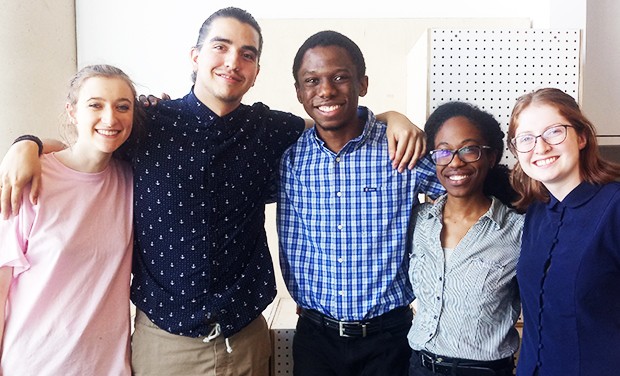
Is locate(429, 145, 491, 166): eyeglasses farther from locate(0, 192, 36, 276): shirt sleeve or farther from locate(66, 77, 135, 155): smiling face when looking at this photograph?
locate(0, 192, 36, 276): shirt sleeve

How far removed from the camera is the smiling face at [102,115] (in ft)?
4.61

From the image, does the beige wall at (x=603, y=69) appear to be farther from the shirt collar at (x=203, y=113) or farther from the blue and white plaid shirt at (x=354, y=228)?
the shirt collar at (x=203, y=113)

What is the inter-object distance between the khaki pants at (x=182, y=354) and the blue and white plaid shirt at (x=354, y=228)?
267 mm

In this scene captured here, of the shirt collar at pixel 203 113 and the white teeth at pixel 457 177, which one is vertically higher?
the shirt collar at pixel 203 113

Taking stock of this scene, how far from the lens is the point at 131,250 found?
151 centimetres

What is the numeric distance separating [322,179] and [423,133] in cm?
35

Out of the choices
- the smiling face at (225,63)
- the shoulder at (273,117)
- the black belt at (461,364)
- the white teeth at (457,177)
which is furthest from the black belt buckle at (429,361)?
the smiling face at (225,63)

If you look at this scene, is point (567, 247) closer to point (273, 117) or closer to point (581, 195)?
point (581, 195)

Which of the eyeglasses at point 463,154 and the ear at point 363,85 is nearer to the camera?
the eyeglasses at point 463,154

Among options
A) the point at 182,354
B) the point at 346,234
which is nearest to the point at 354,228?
the point at 346,234

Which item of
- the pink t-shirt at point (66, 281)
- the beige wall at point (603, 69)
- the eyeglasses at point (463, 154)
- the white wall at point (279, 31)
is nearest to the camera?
the pink t-shirt at point (66, 281)

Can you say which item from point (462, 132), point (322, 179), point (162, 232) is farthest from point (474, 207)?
point (162, 232)

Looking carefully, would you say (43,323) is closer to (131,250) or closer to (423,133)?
(131,250)

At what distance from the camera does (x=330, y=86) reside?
156 centimetres
